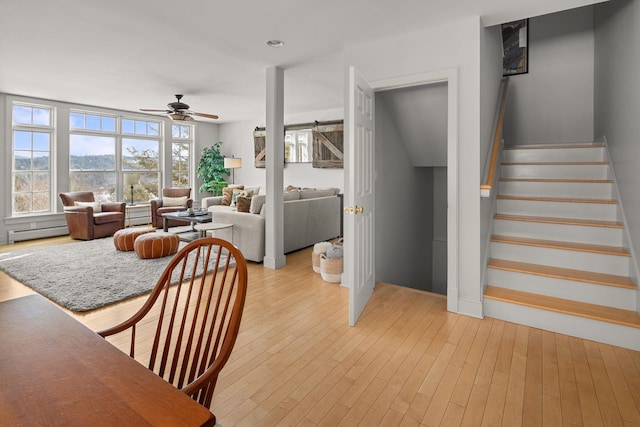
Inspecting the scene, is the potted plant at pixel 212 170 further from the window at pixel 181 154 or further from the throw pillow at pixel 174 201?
the throw pillow at pixel 174 201

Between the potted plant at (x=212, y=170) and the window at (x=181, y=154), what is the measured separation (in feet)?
1.08

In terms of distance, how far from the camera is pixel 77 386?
2.54 feet

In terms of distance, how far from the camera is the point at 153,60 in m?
4.11

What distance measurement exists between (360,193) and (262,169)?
5963mm

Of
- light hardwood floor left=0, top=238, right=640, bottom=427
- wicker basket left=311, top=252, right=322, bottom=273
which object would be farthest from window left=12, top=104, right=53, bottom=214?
wicker basket left=311, top=252, right=322, bottom=273

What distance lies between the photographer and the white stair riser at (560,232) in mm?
3003

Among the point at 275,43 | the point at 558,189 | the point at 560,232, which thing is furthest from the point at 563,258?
the point at 275,43

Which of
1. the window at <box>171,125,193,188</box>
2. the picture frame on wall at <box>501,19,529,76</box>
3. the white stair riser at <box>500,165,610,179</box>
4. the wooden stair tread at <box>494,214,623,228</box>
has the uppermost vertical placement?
the picture frame on wall at <box>501,19,529,76</box>

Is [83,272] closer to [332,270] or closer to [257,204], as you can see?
[257,204]

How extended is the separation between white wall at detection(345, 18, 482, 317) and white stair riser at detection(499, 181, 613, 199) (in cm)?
115

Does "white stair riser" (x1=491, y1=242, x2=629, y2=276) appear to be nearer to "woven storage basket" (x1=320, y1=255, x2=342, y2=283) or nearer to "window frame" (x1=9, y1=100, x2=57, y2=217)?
"woven storage basket" (x1=320, y1=255, x2=342, y2=283)

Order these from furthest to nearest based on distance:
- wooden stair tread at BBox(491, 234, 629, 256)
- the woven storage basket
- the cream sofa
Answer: the cream sofa
the woven storage basket
wooden stair tread at BBox(491, 234, 629, 256)

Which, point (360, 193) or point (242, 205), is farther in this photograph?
point (242, 205)

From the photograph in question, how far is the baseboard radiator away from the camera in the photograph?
233 inches
